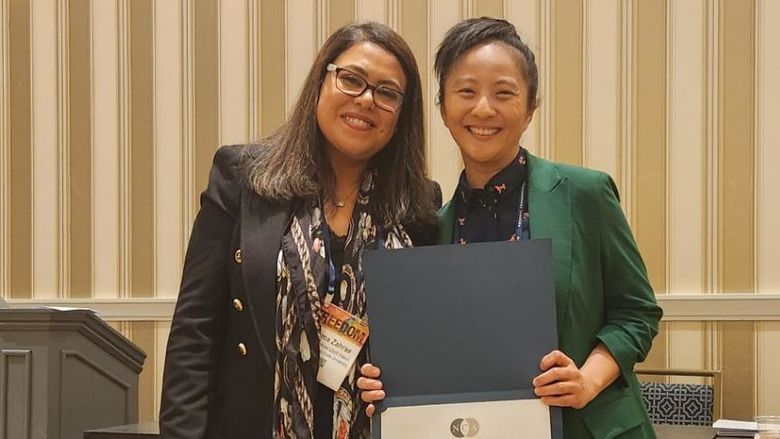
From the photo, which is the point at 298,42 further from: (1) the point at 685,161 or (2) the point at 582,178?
(2) the point at 582,178

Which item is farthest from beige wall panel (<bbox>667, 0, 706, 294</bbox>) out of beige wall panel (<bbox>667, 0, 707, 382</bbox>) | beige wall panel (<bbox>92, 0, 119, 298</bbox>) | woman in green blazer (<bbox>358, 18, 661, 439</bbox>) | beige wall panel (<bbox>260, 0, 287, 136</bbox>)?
woman in green blazer (<bbox>358, 18, 661, 439</bbox>)

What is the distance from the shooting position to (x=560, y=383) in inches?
65.4

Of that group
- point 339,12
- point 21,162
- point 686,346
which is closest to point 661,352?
point 686,346

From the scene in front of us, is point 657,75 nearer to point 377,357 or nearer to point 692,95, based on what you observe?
point 692,95

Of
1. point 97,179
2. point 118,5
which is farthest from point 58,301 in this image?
point 118,5

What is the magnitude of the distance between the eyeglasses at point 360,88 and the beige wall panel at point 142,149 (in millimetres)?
4365

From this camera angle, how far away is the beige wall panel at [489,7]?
5.55m

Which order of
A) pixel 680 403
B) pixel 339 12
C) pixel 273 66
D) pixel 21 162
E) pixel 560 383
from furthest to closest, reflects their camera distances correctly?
pixel 21 162
pixel 273 66
pixel 339 12
pixel 680 403
pixel 560 383

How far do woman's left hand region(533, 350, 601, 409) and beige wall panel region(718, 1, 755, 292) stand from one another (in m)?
3.77

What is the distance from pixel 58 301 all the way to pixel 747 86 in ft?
14.0

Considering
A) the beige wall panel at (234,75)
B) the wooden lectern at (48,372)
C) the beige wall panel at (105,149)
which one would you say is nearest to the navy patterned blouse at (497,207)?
the wooden lectern at (48,372)

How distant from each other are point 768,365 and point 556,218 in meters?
3.78

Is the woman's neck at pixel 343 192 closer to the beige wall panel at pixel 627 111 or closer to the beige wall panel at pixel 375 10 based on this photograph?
the beige wall panel at pixel 627 111

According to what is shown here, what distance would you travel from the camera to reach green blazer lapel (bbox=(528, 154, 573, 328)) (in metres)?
1.75
